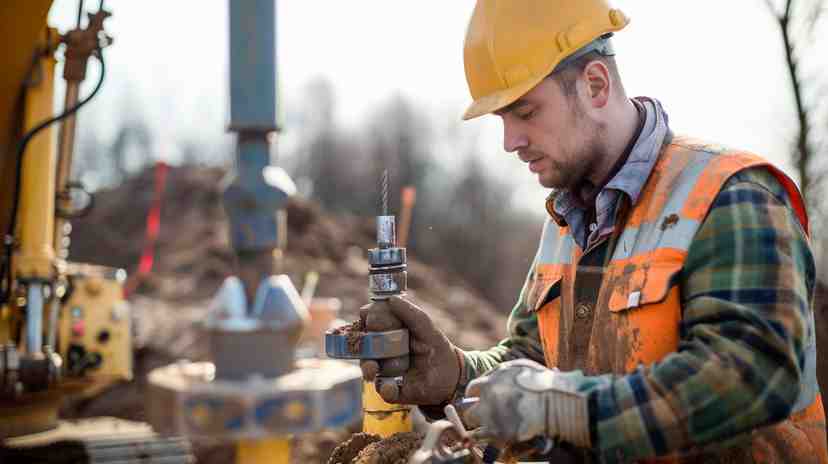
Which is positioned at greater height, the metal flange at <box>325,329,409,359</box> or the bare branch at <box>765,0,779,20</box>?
the bare branch at <box>765,0,779,20</box>

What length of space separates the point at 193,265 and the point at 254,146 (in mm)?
14412

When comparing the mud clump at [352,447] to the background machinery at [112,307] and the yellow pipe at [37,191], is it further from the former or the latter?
the yellow pipe at [37,191]

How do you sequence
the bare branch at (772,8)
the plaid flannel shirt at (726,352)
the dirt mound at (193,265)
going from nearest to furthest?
the plaid flannel shirt at (726,352)
the bare branch at (772,8)
the dirt mound at (193,265)

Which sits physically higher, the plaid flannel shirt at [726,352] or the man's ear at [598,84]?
the man's ear at [598,84]

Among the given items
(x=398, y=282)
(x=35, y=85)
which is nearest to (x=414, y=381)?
(x=398, y=282)

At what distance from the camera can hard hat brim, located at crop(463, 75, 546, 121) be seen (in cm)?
245

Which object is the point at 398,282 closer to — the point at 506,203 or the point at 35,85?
the point at 35,85

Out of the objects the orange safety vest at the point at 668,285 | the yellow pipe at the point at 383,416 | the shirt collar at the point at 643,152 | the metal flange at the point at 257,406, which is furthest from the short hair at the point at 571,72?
the metal flange at the point at 257,406

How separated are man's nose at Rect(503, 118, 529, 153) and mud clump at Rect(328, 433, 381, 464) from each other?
1203 mm

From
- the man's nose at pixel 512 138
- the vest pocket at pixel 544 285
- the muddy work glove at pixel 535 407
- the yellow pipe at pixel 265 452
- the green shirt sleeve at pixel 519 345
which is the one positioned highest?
the man's nose at pixel 512 138

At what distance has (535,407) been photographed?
6.79 ft

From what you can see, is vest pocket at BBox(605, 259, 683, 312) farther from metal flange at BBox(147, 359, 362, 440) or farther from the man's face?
metal flange at BBox(147, 359, 362, 440)

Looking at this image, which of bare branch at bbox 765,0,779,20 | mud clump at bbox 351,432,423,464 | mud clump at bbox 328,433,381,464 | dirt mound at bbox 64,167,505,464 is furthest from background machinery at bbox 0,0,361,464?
dirt mound at bbox 64,167,505,464

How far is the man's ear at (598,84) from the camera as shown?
2482mm
